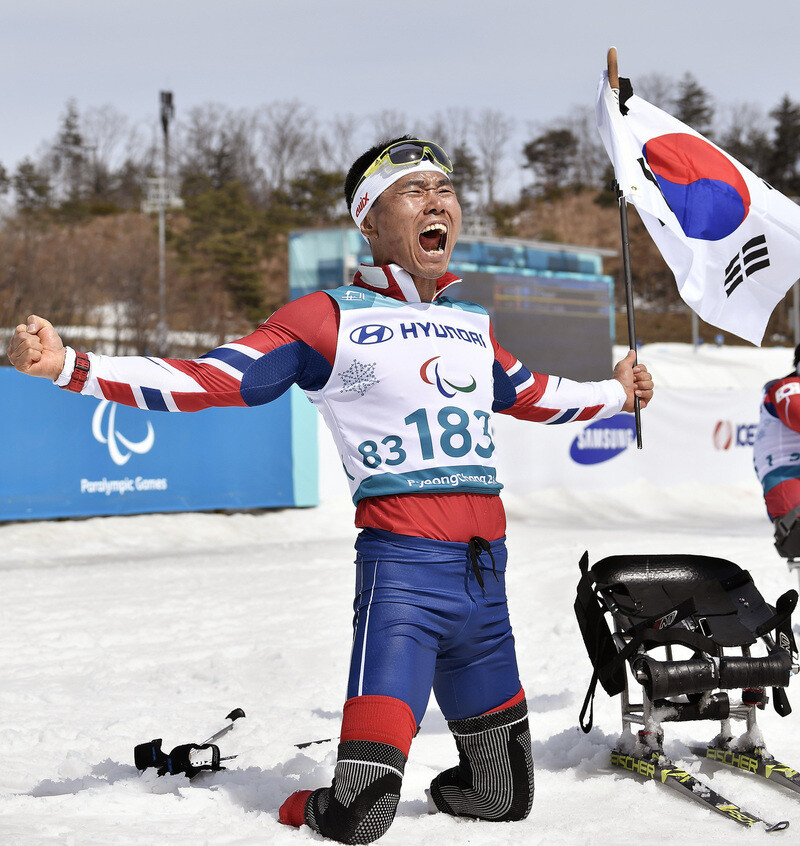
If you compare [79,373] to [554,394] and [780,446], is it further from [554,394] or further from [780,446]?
[780,446]

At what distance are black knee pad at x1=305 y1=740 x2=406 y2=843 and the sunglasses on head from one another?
180 centimetres

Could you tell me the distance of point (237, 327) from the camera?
41938mm

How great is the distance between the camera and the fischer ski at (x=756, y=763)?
11.7 ft

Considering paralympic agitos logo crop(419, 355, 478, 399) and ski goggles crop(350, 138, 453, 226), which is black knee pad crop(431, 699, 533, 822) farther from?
ski goggles crop(350, 138, 453, 226)

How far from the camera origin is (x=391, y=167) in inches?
130

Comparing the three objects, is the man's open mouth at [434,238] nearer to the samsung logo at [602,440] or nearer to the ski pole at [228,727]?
the ski pole at [228,727]

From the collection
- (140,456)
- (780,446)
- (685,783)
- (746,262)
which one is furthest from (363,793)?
(140,456)

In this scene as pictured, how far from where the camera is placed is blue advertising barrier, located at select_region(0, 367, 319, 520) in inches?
482

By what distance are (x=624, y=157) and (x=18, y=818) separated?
326 cm

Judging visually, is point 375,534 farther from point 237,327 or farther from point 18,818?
point 237,327

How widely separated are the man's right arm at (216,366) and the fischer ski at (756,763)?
7.00ft

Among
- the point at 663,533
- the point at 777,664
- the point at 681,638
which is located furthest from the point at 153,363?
the point at 663,533

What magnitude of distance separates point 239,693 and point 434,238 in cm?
312

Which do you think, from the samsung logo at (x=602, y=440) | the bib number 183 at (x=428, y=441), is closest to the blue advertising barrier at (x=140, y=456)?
the samsung logo at (x=602, y=440)
